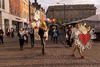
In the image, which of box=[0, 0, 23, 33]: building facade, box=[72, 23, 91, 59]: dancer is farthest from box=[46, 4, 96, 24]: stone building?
box=[72, 23, 91, 59]: dancer

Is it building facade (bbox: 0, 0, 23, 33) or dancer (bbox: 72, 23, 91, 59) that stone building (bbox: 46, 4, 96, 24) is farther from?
dancer (bbox: 72, 23, 91, 59)

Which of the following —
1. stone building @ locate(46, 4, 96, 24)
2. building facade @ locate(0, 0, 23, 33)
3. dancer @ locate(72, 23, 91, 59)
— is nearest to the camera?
dancer @ locate(72, 23, 91, 59)

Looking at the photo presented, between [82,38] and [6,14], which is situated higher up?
[6,14]

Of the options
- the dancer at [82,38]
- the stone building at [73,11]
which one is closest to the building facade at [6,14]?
the dancer at [82,38]

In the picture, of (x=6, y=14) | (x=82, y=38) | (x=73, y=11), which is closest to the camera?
(x=82, y=38)

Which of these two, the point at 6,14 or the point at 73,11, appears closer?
the point at 6,14

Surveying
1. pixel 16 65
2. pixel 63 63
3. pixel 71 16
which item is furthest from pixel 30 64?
pixel 71 16

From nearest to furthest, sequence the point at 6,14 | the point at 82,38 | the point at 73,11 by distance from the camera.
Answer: the point at 82,38, the point at 6,14, the point at 73,11

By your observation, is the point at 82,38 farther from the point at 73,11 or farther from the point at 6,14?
the point at 73,11

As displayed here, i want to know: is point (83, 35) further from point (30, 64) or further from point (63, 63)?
point (30, 64)

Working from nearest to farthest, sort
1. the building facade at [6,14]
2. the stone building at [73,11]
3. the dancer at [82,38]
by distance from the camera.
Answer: the dancer at [82,38] → the building facade at [6,14] → the stone building at [73,11]

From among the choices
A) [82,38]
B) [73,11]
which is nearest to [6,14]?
[82,38]

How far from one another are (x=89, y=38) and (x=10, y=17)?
29.6 metres

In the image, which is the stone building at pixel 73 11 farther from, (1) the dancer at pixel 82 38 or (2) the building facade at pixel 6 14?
(1) the dancer at pixel 82 38
